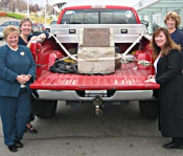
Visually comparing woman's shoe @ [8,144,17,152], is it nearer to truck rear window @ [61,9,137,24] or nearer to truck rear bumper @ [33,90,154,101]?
truck rear bumper @ [33,90,154,101]

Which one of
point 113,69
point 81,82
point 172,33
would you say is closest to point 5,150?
point 81,82

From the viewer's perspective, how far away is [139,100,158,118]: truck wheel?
462 cm

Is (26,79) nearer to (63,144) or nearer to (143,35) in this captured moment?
(63,144)

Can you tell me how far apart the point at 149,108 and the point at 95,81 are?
3.93 ft

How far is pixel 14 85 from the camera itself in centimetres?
374

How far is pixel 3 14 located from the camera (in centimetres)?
5372

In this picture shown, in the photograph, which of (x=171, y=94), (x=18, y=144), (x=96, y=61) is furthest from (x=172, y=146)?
(x=18, y=144)

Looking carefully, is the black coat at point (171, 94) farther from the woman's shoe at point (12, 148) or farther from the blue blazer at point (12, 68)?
the woman's shoe at point (12, 148)

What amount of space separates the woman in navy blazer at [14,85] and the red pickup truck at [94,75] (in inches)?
6.5

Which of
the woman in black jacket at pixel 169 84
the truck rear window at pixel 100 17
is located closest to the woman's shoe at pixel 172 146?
the woman in black jacket at pixel 169 84

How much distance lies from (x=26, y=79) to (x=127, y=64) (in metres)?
1.99

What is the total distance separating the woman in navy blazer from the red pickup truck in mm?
165

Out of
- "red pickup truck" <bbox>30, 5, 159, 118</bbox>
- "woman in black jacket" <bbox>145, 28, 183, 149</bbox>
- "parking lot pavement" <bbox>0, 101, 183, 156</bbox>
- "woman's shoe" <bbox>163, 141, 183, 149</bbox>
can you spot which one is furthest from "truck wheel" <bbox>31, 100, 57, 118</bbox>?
"woman's shoe" <bbox>163, 141, 183, 149</bbox>

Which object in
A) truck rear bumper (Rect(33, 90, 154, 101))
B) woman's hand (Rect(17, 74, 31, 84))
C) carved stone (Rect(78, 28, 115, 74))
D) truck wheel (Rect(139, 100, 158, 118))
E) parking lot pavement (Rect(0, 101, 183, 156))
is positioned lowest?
parking lot pavement (Rect(0, 101, 183, 156))
